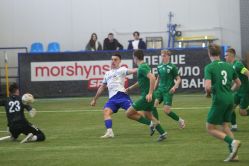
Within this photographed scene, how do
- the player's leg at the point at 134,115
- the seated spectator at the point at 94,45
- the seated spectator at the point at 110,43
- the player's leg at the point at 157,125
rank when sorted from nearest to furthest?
the player's leg at the point at 157,125 < the player's leg at the point at 134,115 < the seated spectator at the point at 110,43 < the seated spectator at the point at 94,45

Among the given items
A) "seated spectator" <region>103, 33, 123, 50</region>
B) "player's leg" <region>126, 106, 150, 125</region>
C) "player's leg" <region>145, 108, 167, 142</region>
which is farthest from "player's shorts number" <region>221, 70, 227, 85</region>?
"seated spectator" <region>103, 33, 123, 50</region>

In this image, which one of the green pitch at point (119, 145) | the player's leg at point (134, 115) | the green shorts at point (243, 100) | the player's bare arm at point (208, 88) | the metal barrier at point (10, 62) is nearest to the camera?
the player's bare arm at point (208, 88)

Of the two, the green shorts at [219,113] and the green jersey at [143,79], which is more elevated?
the green jersey at [143,79]

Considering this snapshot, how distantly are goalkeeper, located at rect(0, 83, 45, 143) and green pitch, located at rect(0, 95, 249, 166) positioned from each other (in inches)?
12.5

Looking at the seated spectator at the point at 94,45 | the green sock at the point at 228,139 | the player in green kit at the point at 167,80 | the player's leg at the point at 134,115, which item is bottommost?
the green sock at the point at 228,139

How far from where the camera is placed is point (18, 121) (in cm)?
1448

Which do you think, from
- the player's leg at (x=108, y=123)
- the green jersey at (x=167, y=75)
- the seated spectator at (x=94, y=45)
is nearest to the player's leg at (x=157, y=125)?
the player's leg at (x=108, y=123)

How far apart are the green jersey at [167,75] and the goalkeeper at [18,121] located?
3.64m

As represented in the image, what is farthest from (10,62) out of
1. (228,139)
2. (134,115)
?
(228,139)

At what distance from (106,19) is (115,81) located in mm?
17630

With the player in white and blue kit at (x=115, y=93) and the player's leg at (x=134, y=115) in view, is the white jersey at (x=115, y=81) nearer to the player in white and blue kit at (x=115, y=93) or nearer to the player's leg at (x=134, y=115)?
the player in white and blue kit at (x=115, y=93)

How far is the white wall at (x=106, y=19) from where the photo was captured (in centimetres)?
3183

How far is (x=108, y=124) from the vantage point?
15.0m

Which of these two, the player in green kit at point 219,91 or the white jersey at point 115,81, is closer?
the player in green kit at point 219,91
